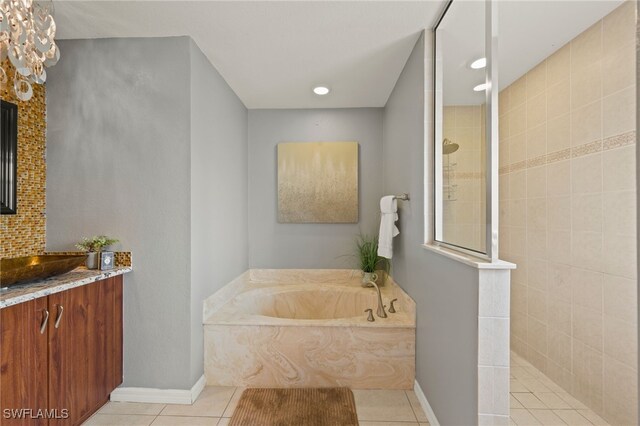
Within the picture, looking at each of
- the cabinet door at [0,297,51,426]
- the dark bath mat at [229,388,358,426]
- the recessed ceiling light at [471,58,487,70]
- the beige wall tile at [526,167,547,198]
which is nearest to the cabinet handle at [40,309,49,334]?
the cabinet door at [0,297,51,426]

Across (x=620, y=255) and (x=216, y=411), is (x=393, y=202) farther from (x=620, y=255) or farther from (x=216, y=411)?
(x=216, y=411)

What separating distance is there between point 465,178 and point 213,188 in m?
1.79

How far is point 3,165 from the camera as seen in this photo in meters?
1.85

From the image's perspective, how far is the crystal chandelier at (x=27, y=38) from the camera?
4.10ft

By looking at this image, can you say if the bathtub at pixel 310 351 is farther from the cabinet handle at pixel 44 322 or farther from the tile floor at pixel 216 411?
the cabinet handle at pixel 44 322

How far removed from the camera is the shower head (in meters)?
1.91

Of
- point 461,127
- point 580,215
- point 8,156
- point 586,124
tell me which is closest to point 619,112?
point 586,124

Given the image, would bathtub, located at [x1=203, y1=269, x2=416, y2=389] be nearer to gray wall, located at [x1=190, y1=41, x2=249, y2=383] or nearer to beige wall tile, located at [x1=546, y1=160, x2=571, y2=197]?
gray wall, located at [x1=190, y1=41, x2=249, y2=383]

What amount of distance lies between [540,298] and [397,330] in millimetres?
1146

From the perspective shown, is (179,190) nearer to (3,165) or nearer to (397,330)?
(3,165)

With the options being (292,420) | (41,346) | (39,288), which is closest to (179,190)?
(39,288)

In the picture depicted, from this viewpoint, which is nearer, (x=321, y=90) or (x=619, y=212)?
(x=619, y=212)

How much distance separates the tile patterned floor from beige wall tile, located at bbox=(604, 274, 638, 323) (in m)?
0.63

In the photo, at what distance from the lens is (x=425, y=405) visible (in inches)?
79.1
